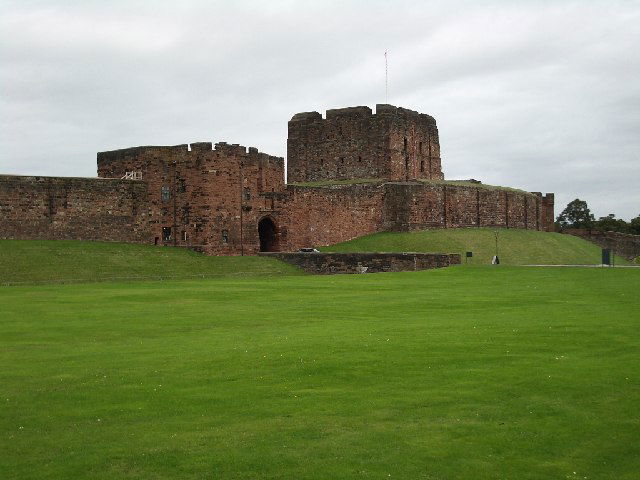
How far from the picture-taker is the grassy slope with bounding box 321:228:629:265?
56.3 meters

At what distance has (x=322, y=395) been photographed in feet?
33.4

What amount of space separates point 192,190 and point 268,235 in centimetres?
817

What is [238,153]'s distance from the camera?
5062 centimetres

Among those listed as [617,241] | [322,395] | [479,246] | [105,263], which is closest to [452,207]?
[479,246]

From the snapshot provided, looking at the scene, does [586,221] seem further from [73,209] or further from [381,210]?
[73,209]

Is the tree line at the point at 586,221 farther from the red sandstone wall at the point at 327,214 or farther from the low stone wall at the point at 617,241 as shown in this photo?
the red sandstone wall at the point at 327,214

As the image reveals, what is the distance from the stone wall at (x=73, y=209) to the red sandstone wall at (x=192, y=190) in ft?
5.64

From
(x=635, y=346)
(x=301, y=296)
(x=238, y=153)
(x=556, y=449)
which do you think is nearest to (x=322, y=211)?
(x=238, y=153)

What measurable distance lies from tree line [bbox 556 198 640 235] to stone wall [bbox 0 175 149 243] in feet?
281

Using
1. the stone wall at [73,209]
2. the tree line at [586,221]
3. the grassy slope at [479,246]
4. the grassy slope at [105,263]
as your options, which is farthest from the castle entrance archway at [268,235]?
the tree line at [586,221]

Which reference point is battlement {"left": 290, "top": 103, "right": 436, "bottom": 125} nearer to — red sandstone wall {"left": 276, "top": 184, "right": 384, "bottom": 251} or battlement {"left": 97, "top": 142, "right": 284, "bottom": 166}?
red sandstone wall {"left": 276, "top": 184, "right": 384, "bottom": 251}

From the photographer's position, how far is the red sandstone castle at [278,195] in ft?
144

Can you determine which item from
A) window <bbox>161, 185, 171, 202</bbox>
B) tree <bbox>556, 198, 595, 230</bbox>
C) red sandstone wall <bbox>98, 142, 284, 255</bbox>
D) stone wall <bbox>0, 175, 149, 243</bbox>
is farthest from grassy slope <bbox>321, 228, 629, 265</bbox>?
tree <bbox>556, 198, 595, 230</bbox>

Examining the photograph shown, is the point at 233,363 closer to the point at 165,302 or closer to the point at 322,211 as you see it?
the point at 165,302
